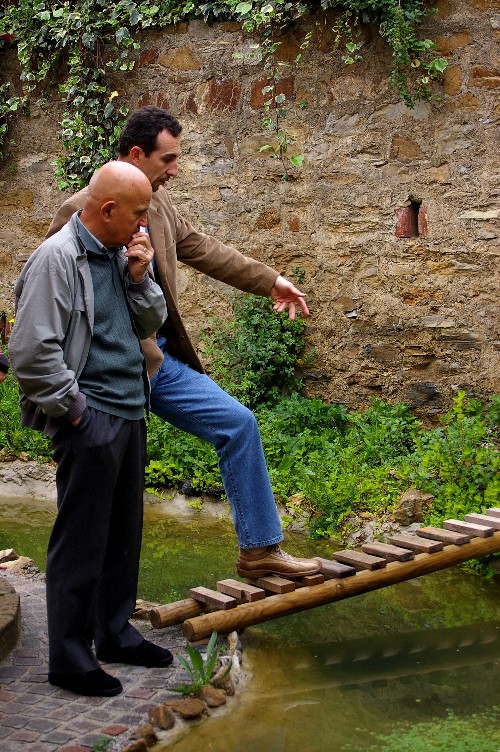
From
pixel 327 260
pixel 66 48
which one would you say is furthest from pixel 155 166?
pixel 66 48

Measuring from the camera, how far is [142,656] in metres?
3.54

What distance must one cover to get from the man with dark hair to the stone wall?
9.57ft

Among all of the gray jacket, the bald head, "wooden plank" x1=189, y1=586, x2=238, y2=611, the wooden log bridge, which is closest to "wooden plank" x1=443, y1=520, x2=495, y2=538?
the wooden log bridge

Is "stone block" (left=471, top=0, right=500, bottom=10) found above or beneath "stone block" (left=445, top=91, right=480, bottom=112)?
above

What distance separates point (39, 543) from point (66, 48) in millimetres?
4087

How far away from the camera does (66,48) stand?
7.54m

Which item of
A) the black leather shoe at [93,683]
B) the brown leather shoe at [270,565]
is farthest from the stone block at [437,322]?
the black leather shoe at [93,683]

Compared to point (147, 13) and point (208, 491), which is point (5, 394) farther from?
point (147, 13)

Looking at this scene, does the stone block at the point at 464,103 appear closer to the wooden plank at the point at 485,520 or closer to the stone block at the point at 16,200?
the wooden plank at the point at 485,520

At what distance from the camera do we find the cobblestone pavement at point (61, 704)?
2965 mm

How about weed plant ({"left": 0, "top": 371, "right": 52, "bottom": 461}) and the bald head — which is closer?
the bald head

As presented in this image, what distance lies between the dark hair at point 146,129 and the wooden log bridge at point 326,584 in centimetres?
176

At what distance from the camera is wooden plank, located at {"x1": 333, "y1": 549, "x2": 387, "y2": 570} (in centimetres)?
396

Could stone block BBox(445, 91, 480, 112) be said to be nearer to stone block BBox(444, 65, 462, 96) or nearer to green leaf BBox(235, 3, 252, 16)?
stone block BBox(444, 65, 462, 96)
